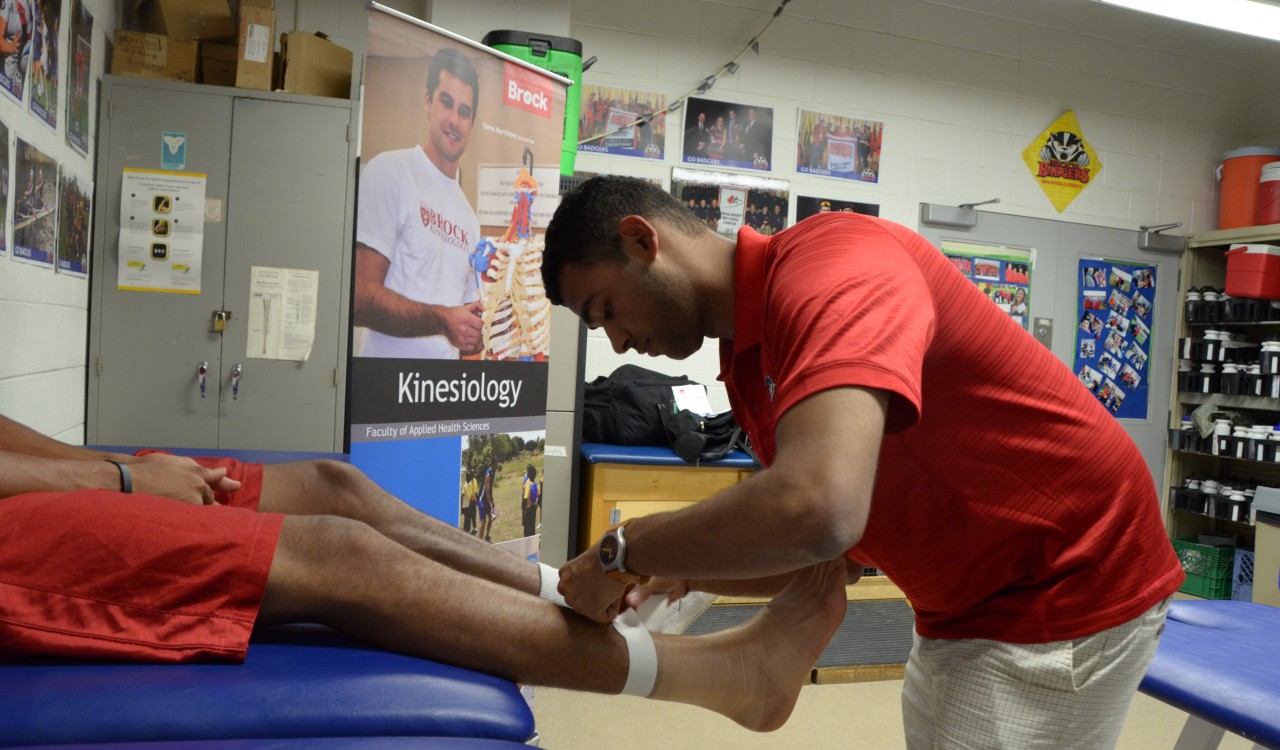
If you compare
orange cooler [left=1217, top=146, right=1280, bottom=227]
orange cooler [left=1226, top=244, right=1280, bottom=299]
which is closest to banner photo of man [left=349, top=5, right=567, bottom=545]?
orange cooler [left=1226, top=244, right=1280, bottom=299]

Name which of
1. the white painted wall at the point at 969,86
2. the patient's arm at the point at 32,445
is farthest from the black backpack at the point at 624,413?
the patient's arm at the point at 32,445

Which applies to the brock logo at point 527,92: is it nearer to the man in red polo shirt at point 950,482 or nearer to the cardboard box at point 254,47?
the cardboard box at point 254,47

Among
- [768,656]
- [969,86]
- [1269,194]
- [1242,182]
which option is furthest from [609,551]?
[1242,182]

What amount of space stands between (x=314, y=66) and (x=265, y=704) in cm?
314

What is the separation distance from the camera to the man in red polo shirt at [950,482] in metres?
0.98

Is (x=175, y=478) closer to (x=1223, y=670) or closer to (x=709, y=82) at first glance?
(x=1223, y=670)

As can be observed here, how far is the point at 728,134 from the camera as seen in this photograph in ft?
15.0

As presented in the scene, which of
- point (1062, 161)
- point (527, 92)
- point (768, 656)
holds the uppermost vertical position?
point (1062, 161)

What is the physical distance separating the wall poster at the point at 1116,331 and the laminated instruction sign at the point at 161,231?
4573 millimetres

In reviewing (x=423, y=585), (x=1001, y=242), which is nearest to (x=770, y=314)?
(x=423, y=585)

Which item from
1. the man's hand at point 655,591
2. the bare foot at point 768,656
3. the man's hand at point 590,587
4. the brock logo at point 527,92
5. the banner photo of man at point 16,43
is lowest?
the bare foot at point 768,656

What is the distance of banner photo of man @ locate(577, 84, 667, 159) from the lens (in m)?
4.39

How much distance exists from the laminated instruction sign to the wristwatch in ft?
9.25

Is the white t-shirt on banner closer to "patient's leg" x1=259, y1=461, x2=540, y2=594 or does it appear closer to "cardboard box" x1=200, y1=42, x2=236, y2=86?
"patient's leg" x1=259, y1=461, x2=540, y2=594
